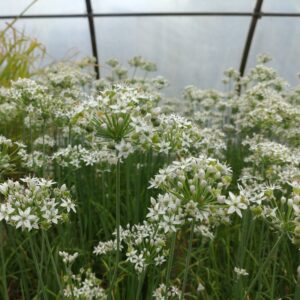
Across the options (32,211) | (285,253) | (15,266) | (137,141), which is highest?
(137,141)

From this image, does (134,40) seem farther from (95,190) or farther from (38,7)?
(95,190)

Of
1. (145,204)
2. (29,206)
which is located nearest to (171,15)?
(145,204)

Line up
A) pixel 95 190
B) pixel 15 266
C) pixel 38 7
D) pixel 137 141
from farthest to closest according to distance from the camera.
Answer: pixel 38 7
pixel 95 190
pixel 15 266
pixel 137 141

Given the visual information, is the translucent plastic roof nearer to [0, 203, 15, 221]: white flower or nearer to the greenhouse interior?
the greenhouse interior

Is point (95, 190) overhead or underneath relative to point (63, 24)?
underneath

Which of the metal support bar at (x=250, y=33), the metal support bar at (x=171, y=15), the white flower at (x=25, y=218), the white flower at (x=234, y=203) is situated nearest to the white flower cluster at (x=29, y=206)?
the white flower at (x=25, y=218)

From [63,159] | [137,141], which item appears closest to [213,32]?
[63,159]
